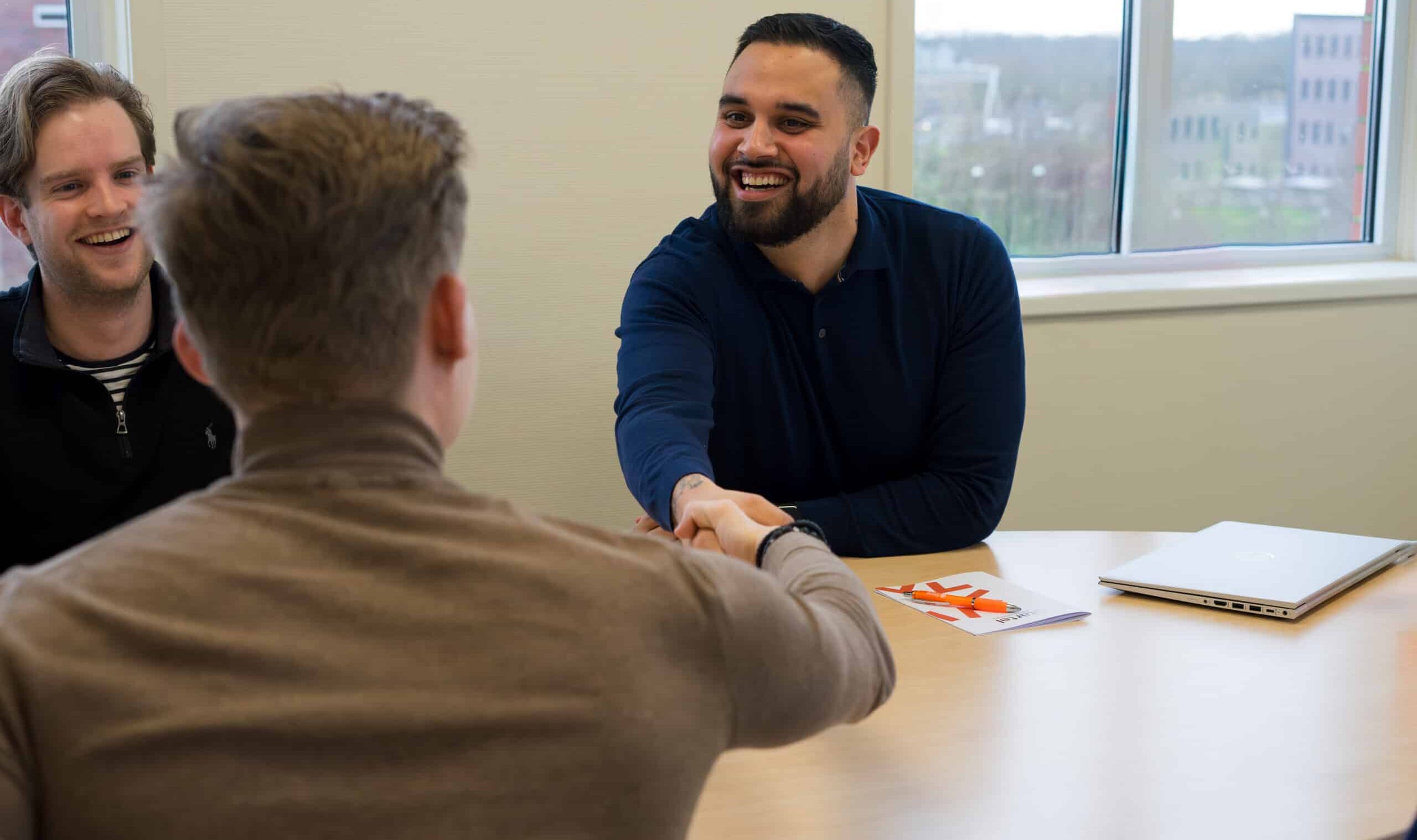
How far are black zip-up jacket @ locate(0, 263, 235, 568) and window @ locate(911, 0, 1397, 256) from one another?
1968 mm

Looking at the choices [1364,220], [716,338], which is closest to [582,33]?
[716,338]

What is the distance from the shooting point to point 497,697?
0.71m

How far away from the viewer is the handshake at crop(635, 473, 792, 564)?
1.37 metres

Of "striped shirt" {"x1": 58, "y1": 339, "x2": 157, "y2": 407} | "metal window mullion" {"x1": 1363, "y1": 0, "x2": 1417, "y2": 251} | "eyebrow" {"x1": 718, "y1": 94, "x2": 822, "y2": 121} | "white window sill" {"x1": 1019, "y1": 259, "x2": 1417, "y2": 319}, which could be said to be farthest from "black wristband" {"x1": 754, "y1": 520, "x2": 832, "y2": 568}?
"metal window mullion" {"x1": 1363, "y1": 0, "x2": 1417, "y2": 251}

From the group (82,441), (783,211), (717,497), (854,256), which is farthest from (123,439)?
(854,256)

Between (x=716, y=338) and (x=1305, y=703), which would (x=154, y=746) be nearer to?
(x=1305, y=703)

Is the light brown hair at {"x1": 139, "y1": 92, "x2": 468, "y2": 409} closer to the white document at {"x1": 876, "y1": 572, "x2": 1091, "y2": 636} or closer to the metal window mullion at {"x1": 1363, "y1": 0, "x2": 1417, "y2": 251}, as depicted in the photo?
the white document at {"x1": 876, "y1": 572, "x2": 1091, "y2": 636}

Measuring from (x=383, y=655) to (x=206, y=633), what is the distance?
0.09m

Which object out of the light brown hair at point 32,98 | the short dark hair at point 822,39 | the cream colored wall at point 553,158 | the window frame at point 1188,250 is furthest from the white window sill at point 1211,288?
the light brown hair at point 32,98

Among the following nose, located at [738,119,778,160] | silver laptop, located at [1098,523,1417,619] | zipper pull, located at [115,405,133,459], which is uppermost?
nose, located at [738,119,778,160]

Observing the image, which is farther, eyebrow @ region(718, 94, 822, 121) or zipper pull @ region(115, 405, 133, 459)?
eyebrow @ region(718, 94, 822, 121)

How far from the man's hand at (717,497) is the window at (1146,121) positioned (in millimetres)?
1782

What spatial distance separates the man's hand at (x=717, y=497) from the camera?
1580 mm

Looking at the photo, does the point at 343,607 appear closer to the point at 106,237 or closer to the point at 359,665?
the point at 359,665
